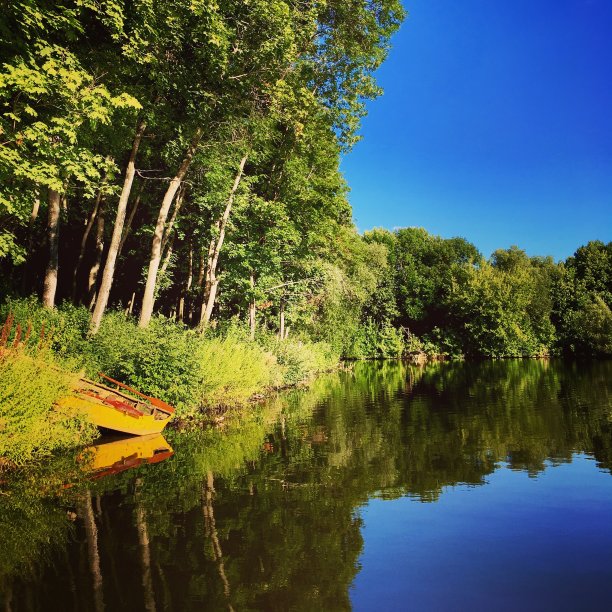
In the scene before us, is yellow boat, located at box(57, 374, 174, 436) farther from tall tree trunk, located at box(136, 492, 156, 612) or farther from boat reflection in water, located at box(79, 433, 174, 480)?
tall tree trunk, located at box(136, 492, 156, 612)

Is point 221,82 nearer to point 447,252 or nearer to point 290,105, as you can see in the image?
point 290,105

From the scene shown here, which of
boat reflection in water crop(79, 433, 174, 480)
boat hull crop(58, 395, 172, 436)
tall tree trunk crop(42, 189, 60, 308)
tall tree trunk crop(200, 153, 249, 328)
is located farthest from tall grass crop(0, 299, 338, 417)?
tall tree trunk crop(200, 153, 249, 328)

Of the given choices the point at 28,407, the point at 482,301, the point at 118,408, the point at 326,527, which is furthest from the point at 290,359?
the point at 482,301

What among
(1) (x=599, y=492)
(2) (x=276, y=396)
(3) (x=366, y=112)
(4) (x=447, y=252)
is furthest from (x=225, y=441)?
(4) (x=447, y=252)

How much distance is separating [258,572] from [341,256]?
109 ft

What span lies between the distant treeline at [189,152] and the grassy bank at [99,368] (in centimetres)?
125

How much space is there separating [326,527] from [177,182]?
13209mm

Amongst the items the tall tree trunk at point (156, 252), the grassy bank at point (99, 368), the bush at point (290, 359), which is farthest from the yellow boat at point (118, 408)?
the bush at point (290, 359)

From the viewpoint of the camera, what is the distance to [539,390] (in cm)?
2191

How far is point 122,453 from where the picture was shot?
10531 mm

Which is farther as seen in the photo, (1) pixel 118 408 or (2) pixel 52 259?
(2) pixel 52 259

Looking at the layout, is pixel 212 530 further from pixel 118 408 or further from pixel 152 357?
pixel 152 357

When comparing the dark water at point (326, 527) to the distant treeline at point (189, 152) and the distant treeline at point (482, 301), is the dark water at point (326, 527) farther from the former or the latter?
the distant treeline at point (482, 301)

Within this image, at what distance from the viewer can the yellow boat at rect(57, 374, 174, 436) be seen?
1048 cm
